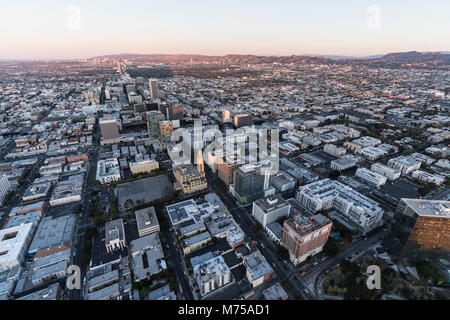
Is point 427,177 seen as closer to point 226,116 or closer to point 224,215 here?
point 224,215

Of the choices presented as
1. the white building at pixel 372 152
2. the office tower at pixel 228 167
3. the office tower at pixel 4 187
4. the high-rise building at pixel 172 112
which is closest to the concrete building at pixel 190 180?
the office tower at pixel 228 167

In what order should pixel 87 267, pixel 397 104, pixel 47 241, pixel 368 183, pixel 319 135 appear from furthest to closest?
1. pixel 397 104
2. pixel 319 135
3. pixel 368 183
4. pixel 47 241
5. pixel 87 267

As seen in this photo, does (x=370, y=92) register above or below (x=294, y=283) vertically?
above

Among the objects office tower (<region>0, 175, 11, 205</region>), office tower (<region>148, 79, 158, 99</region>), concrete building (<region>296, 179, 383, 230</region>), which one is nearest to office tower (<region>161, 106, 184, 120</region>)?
office tower (<region>148, 79, 158, 99</region>)

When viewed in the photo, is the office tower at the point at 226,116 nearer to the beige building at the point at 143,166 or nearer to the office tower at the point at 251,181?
the beige building at the point at 143,166
